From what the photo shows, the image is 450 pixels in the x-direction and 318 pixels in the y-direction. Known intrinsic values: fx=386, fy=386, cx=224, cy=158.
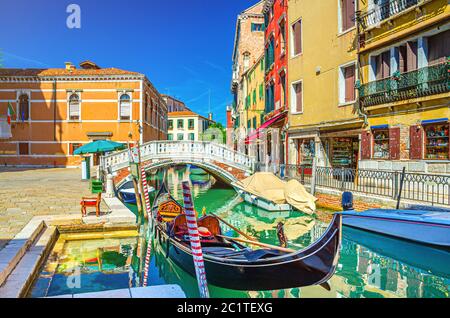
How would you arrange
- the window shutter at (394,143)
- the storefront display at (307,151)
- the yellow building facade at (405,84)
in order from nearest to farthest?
the yellow building facade at (405,84) → the window shutter at (394,143) → the storefront display at (307,151)

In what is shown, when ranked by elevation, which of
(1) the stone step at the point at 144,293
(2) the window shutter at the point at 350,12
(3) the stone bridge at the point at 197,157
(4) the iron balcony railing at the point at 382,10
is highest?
(2) the window shutter at the point at 350,12

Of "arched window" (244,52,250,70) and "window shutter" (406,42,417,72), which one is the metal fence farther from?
"arched window" (244,52,250,70)

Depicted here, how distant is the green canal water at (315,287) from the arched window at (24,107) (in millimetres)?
20154

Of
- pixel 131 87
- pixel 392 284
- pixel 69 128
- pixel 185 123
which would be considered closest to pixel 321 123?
pixel 392 284

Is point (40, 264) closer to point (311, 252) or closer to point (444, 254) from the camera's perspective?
point (311, 252)

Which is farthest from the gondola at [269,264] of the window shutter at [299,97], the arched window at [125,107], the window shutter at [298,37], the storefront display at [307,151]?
the arched window at [125,107]

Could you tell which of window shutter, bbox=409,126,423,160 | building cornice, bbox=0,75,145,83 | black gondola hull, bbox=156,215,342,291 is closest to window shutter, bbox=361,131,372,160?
A: window shutter, bbox=409,126,423,160

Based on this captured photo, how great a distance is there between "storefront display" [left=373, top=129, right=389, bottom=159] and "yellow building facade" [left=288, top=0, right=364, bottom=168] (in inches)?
23.7

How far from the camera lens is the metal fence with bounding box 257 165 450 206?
834 cm

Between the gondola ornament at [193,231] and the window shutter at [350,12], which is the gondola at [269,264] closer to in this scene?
the gondola ornament at [193,231]

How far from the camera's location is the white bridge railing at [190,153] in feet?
50.0

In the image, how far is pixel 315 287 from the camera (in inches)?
206

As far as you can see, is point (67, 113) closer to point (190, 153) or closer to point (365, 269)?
point (190, 153)

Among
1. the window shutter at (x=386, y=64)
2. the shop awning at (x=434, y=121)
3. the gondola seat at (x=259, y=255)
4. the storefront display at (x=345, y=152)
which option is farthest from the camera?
the storefront display at (x=345, y=152)
